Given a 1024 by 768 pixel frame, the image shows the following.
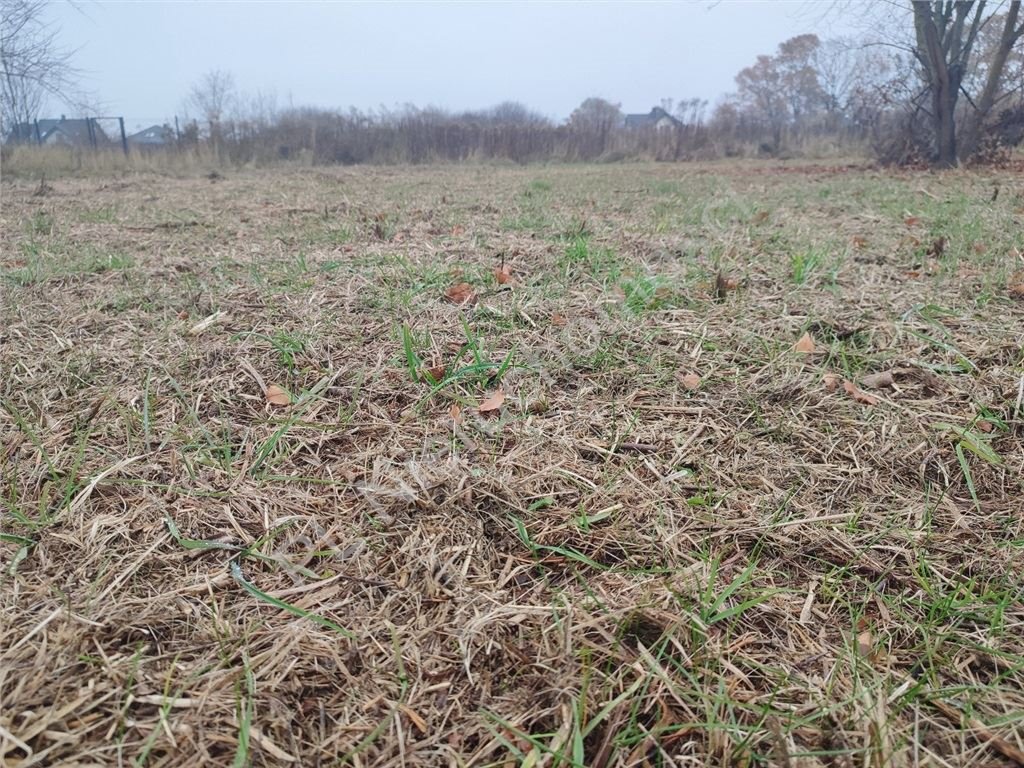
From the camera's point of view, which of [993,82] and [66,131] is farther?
[66,131]

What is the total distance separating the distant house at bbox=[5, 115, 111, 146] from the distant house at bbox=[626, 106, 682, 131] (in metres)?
17.1

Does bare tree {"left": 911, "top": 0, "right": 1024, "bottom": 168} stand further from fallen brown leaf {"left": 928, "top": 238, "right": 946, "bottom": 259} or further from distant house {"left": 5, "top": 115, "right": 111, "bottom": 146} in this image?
distant house {"left": 5, "top": 115, "right": 111, "bottom": 146}

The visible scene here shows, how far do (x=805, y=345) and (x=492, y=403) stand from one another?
107cm

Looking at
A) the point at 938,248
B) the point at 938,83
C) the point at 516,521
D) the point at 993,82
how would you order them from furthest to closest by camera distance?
the point at 938,83 < the point at 993,82 < the point at 938,248 < the point at 516,521

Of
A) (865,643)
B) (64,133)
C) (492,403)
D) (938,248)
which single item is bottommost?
(865,643)

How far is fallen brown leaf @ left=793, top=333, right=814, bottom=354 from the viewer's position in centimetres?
193

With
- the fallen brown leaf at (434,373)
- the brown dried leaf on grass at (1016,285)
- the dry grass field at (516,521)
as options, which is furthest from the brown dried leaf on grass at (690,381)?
the brown dried leaf on grass at (1016,285)

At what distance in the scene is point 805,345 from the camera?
1950 millimetres

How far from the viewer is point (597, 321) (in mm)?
2125

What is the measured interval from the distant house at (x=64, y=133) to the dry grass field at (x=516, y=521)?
18091 mm

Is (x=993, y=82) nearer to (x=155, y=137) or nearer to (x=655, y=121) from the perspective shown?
(x=655, y=121)

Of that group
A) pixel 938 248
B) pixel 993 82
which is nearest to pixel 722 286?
pixel 938 248

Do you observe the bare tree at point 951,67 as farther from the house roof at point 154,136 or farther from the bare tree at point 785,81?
the bare tree at point 785,81

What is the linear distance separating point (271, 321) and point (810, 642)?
1.96 m
